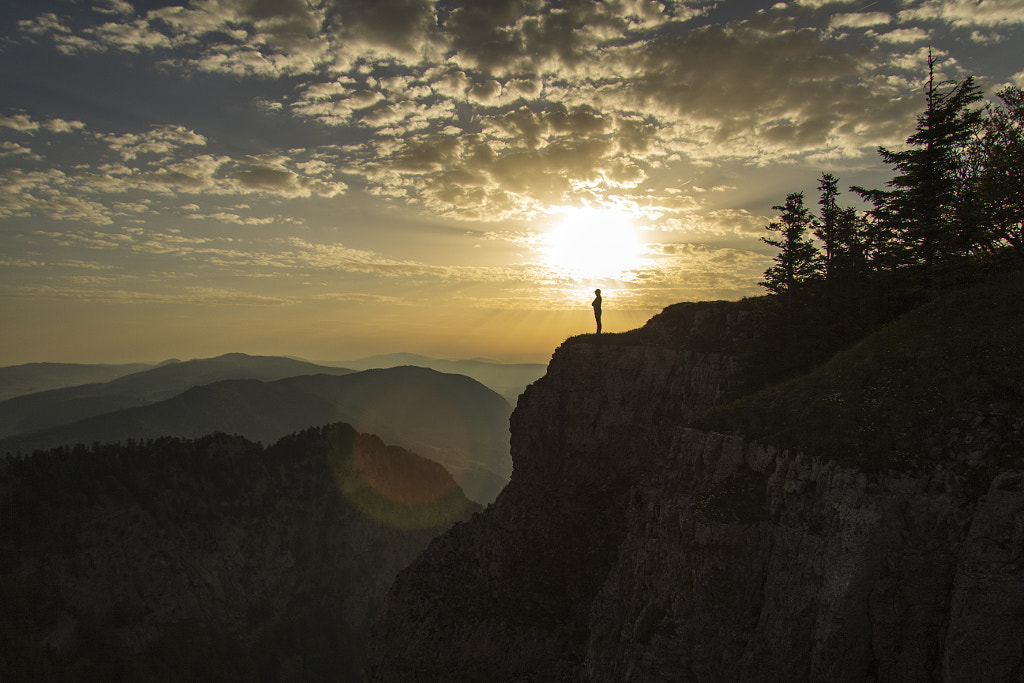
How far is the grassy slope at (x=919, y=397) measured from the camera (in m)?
21.9

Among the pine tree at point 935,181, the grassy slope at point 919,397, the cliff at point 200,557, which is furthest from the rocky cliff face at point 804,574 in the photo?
the cliff at point 200,557

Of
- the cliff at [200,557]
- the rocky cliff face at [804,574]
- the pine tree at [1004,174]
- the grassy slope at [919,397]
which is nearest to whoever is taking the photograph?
the rocky cliff face at [804,574]

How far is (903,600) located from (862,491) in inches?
170

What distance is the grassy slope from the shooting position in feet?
71.7

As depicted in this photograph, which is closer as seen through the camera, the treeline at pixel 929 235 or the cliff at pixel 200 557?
the treeline at pixel 929 235

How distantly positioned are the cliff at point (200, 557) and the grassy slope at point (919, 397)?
416 ft

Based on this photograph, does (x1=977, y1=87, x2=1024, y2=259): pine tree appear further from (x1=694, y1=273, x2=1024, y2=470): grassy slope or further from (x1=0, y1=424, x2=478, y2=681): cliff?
(x1=0, y1=424, x2=478, y2=681): cliff

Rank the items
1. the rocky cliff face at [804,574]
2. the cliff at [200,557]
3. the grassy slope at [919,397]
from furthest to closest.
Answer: the cliff at [200,557] < the grassy slope at [919,397] < the rocky cliff face at [804,574]

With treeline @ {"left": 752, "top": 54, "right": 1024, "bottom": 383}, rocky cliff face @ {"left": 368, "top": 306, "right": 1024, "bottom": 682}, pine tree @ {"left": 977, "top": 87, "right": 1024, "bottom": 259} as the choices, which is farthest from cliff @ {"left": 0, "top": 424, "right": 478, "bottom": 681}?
pine tree @ {"left": 977, "top": 87, "right": 1024, "bottom": 259}

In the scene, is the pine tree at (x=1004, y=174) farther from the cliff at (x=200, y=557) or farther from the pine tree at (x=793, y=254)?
the cliff at (x=200, y=557)

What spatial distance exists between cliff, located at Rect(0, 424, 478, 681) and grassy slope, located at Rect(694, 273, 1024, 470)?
416 feet

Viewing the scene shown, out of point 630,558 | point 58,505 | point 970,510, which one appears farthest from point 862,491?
point 58,505

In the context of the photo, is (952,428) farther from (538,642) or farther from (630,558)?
(538,642)

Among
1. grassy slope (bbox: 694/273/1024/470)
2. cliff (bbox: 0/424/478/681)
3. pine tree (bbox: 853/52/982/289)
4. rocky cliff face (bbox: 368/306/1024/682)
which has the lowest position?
cliff (bbox: 0/424/478/681)
